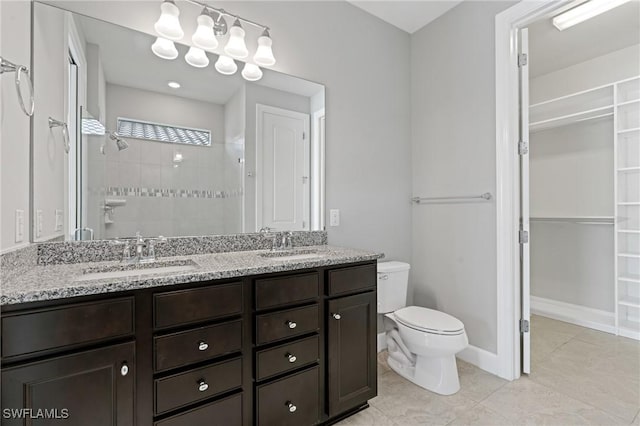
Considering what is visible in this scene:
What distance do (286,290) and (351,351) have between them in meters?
0.56

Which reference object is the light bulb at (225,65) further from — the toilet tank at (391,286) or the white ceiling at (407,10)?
the toilet tank at (391,286)

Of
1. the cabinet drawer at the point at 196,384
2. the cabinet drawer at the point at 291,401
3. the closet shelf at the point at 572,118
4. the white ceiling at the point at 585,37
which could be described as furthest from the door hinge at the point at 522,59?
the cabinet drawer at the point at 196,384

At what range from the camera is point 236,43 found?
73.2 inches

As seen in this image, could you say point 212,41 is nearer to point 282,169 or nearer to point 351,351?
point 282,169

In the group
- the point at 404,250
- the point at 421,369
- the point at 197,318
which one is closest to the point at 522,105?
the point at 404,250

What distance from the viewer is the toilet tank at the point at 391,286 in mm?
2301

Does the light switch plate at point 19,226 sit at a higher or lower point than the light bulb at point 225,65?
lower

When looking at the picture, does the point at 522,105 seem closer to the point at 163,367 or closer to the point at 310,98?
the point at 310,98

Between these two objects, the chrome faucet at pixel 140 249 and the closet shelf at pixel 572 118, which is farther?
the closet shelf at pixel 572 118

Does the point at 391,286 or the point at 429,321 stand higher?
the point at 391,286

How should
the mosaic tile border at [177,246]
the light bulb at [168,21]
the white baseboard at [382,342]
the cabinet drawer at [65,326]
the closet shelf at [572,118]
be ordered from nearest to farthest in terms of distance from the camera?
the cabinet drawer at [65,326] → the mosaic tile border at [177,246] → the light bulb at [168,21] → the white baseboard at [382,342] → the closet shelf at [572,118]

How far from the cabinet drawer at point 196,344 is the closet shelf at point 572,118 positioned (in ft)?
11.9

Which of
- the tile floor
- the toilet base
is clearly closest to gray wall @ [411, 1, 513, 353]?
the tile floor

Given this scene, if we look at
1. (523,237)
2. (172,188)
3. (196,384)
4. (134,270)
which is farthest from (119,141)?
(523,237)
